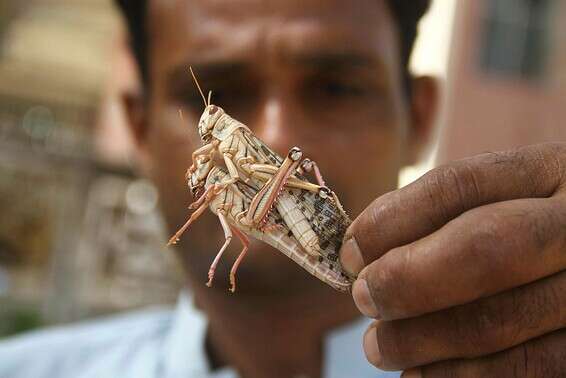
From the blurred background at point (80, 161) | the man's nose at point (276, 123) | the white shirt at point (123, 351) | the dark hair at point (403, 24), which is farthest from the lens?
the blurred background at point (80, 161)

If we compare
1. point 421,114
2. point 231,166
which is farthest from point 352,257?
point 421,114

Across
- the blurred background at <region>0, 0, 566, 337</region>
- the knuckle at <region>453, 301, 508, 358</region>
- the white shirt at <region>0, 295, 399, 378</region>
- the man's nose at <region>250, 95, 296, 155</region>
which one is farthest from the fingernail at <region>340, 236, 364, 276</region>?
the blurred background at <region>0, 0, 566, 337</region>

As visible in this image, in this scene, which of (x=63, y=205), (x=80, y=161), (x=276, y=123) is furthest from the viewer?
(x=80, y=161)

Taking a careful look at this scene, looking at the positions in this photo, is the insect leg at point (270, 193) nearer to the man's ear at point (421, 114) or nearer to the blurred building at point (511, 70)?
the man's ear at point (421, 114)

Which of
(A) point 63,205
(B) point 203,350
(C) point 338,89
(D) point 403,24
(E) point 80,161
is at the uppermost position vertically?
(D) point 403,24

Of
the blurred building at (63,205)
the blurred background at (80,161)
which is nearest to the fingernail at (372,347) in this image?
the blurred background at (80,161)

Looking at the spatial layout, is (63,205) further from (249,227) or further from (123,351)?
(249,227)
